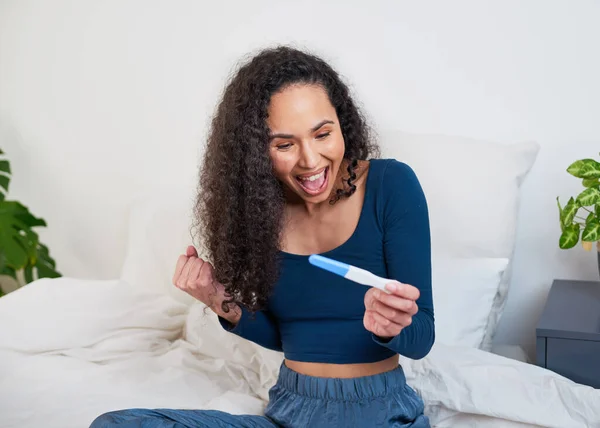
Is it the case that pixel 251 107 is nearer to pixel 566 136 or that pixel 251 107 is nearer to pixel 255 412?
pixel 255 412

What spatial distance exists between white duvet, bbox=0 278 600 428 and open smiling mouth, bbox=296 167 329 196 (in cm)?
46

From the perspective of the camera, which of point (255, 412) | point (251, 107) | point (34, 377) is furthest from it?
point (34, 377)

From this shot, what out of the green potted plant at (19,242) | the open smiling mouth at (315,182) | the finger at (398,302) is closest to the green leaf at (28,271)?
the green potted plant at (19,242)

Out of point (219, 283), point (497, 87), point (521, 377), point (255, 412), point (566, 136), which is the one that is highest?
point (497, 87)

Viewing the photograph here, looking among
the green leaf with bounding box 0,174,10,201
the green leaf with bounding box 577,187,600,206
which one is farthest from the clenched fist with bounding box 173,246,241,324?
the green leaf with bounding box 0,174,10,201

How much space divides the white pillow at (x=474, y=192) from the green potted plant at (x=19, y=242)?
1.33 m

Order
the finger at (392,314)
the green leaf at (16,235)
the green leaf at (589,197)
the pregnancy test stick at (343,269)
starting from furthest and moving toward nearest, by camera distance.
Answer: the green leaf at (16,235)
the green leaf at (589,197)
the finger at (392,314)
the pregnancy test stick at (343,269)

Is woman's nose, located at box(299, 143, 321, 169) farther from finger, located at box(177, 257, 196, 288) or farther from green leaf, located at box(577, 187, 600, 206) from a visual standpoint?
green leaf, located at box(577, 187, 600, 206)

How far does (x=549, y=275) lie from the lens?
2.12 m

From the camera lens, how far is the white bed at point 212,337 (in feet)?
5.38

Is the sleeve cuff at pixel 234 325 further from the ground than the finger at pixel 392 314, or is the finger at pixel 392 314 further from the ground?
the finger at pixel 392 314

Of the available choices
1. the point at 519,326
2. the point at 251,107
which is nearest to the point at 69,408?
the point at 251,107

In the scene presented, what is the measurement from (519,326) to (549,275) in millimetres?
166

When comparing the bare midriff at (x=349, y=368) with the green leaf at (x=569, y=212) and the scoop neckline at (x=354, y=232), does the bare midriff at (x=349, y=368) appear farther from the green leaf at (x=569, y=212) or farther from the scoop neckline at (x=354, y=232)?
the green leaf at (x=569, y=212)
